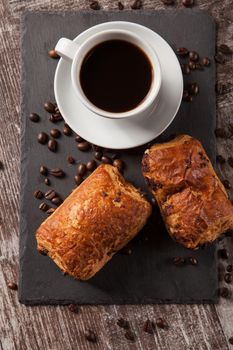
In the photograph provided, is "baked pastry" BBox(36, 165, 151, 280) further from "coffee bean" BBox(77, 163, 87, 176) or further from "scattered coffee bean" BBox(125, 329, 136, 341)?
"scattered coffee bean" BBox(125, 329, 136, 341)

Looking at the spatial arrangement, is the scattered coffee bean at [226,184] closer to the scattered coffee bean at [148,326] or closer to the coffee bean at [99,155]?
the coffee bean at [99,155]

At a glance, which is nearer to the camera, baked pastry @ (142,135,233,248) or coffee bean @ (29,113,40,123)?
baked pastry @ (142,135,233,248)

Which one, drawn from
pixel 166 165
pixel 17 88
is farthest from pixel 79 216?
pixel 17 88

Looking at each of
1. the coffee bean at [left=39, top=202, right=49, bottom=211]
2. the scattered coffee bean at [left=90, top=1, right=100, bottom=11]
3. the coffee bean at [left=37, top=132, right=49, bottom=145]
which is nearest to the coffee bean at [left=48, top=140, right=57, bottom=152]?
the coffee bean at [left=37, top=132, right=49, bottom=145]

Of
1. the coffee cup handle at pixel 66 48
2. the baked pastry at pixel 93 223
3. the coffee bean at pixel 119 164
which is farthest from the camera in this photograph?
the coffee bean at pixel 119 164

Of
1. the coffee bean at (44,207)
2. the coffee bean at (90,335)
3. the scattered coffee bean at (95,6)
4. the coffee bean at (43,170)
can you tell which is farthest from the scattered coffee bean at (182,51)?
the coffee bean at (90,335)

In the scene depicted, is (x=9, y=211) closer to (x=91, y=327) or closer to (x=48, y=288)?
(x=48, y=288)
